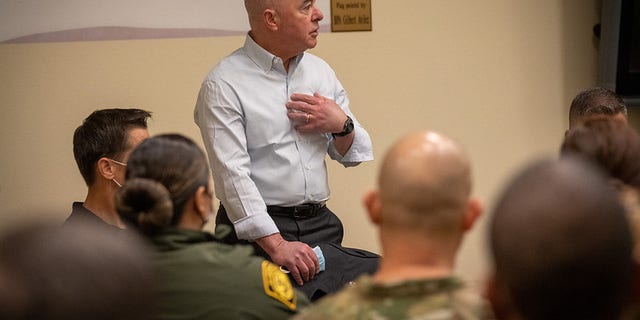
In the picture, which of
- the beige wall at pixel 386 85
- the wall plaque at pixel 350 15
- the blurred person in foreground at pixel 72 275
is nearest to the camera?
the blurred person in foreground at pixel 72 275

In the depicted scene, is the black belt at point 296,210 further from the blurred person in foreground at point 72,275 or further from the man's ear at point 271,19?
the blurred person in foreground at point 72,275

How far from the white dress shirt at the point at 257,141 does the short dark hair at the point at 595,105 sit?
81cm

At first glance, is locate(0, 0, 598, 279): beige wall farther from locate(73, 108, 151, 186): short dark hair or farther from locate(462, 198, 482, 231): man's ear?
locate(462, 198, 482, 231): man's ear

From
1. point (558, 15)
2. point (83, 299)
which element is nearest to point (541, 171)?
point (83, 299)

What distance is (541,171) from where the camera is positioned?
4.42 ft

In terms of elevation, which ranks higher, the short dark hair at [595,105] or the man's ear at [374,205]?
the man's ear at [374,205]

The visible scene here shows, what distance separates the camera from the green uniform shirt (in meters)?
1.79

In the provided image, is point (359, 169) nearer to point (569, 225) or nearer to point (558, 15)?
point (558, 15)

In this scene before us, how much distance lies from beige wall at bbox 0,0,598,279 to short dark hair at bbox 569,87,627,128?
2.29 feet

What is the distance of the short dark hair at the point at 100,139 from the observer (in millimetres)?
2754

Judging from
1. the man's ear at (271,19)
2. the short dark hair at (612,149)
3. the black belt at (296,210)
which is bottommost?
the black belt at (296,210)

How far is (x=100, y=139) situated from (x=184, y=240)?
105 cm

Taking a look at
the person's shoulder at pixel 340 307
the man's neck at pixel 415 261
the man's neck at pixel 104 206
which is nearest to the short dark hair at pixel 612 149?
the man's neck at pixel 415 261

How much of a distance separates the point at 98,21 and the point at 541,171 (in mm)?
2687
